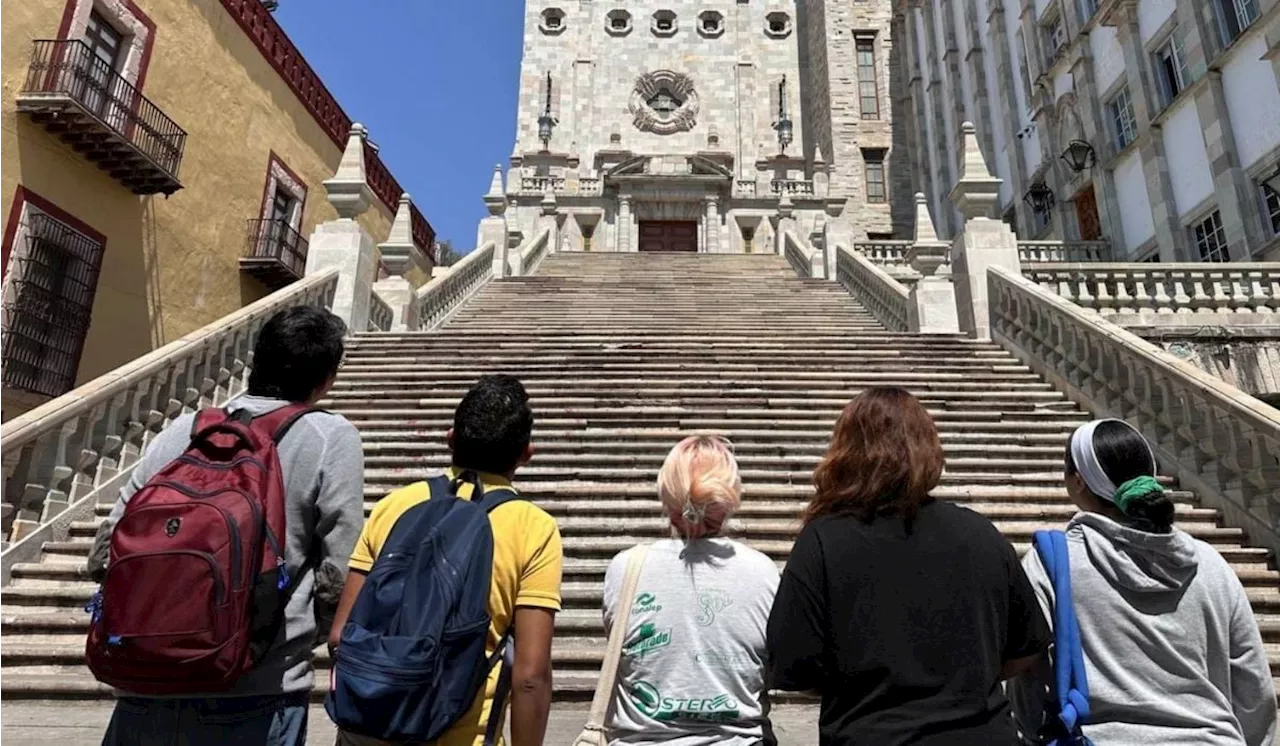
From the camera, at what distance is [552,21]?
32.2 m

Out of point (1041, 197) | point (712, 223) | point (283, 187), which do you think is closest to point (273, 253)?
point (283, 187)

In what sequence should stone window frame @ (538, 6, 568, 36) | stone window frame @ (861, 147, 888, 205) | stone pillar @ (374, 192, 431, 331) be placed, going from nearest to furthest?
stone pillar @ (374, 192, 431, 331) → stone window frame @ (861, 147, 888, 205) → stone window frame @ (538, 6, 568, 36)

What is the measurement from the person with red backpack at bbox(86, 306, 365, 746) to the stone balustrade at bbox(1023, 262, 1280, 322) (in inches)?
407

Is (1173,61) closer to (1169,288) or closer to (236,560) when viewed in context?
(1169,288)

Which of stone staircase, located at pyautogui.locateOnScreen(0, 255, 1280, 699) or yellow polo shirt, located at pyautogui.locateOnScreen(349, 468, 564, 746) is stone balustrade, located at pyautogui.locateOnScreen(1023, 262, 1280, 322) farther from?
yellow polo shirt, located at pyautogui.locateOnScreen(349, 468, 564, 746)

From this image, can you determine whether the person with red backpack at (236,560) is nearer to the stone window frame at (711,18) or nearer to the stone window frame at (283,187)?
the stone window frame at (283,187)

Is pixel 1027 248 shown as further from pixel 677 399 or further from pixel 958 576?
pixel 958 576

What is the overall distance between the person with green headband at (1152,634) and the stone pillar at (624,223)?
2501 centimetres

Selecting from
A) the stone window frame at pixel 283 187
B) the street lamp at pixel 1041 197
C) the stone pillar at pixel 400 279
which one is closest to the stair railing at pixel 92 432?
the stone pillar at pixel 400 279

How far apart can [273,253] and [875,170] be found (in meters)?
23.6

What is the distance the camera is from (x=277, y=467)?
73.3 inches

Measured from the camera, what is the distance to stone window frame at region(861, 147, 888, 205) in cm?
3002

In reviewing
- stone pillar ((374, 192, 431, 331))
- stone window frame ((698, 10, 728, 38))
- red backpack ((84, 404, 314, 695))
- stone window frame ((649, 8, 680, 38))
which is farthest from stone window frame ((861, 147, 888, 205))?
red backpack ((84, 404, 314, 695))

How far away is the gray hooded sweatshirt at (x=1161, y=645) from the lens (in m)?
1.71
